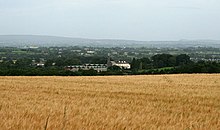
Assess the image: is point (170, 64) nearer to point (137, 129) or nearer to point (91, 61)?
point (91, 61)

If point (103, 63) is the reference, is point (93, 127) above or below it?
above

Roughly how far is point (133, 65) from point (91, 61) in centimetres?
1662

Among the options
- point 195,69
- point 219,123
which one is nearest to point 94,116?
point 219,123

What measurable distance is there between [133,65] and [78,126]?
53.8 meters

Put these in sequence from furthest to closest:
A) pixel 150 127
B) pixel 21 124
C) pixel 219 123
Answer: pixel 219 123
pixel 150 127
pixel 21 124

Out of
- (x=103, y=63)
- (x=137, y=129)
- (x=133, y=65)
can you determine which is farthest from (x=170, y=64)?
(x=137, y=129)

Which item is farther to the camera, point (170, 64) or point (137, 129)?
point (170, 64)

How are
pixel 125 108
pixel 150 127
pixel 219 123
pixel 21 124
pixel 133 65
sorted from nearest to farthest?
pixel 21 124 → pixel 150 127 → pixel 219 123 → pixel 125 108 → pixel 133 65

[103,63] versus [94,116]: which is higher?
[94,116]

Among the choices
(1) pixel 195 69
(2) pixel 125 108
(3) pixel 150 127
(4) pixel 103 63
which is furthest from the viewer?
(4) pixel 103 63

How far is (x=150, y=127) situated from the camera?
6582 mm

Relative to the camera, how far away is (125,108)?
33.6 feet

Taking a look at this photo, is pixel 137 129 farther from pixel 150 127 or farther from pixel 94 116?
pixel 94 116

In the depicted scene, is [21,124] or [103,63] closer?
[21,124]
